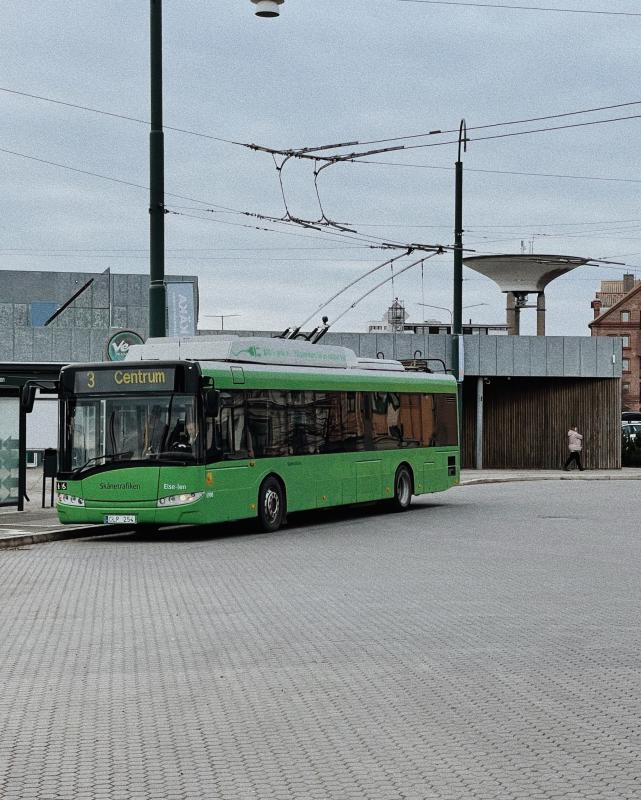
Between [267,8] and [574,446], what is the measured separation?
26.2 metres

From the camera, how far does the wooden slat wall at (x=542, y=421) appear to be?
45812mm

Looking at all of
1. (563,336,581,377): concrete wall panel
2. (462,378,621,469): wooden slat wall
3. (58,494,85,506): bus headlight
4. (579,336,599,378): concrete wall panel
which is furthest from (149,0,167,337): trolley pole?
(579,336,599,378): concrete wall panel

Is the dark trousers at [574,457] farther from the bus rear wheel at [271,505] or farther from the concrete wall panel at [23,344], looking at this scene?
the bus rear wheel at [271,505]

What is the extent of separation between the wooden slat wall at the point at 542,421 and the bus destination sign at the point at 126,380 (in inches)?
1062

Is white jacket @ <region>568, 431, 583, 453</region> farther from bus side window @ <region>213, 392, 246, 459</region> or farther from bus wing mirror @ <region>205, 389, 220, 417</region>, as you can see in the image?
bus wing mirror @ <region>205, 389, 220, 417</region>

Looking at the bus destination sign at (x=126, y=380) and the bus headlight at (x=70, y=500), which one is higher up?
the bus destination sign at (x=126, y=380)

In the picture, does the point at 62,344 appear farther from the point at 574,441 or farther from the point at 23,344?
the point at 574,441

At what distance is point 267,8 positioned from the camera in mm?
19422

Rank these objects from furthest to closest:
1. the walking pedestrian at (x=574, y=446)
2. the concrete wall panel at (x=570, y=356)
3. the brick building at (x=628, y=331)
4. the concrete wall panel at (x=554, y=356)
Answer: the brick building at (x=628, y=331), the concrete wall panel at (x=570, y=356), the concrete wall panel at (x=554, y=356), the walking pedestrian at (x=574, y=446)

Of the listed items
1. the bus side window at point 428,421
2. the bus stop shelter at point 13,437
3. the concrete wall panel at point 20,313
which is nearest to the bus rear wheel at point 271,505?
the bus stop shelter at point 13,437

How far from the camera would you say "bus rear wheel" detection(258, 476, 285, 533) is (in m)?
20.4

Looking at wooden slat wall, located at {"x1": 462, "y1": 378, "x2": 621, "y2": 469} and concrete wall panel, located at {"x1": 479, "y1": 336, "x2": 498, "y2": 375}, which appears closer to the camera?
concrete wall panel, located at {"x1": 479, "y1": 336, "x2": 498, "y2": 375}

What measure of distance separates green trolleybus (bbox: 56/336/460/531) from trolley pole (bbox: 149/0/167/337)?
1.17 m

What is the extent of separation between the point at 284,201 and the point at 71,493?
24.5 feet
